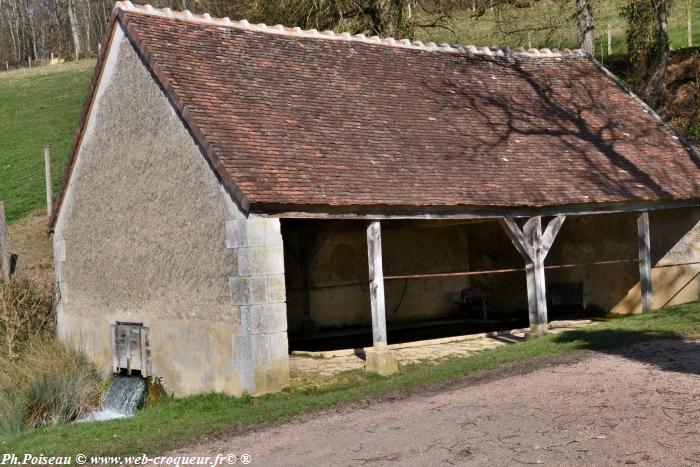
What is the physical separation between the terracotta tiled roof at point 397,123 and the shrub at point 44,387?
384 cm

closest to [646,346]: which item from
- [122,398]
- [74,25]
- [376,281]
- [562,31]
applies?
[376,281]

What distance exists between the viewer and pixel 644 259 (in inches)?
526

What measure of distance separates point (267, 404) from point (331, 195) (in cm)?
257

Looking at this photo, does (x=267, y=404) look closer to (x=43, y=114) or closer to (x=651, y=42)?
(x=651, y=42)

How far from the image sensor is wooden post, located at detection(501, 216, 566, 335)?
480 inches

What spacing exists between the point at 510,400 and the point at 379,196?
3.78 metres

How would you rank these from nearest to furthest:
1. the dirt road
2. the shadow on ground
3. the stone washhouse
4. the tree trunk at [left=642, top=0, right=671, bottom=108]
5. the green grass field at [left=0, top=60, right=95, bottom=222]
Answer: the dirt road < the shadow on ground < the stone washhouse < the tree trunk at [left=642, top=0, right=671, bottom=108] < the green grass field at [left=0, top=60, right=95, bottom=222]

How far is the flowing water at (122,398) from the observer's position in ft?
36.9

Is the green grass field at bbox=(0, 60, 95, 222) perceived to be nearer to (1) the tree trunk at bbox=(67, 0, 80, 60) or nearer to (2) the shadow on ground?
(1) the tree trunk at bbox=(67, 0, 80, 60)

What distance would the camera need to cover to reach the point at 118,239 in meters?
12.4

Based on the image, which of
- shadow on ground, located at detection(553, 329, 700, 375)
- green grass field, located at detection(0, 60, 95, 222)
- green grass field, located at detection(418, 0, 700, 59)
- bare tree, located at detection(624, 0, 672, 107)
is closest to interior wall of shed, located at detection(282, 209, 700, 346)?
shadow on ground, located at detection(553, 329, 700, 375)

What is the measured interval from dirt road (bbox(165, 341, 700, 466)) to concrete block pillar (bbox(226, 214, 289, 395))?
176cm

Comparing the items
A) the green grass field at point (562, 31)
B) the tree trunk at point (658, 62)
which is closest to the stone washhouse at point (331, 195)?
the tree trunk at point (658, 62)

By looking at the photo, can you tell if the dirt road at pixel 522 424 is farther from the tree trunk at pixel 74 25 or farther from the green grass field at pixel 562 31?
the tree trunk at pixel 74 25
